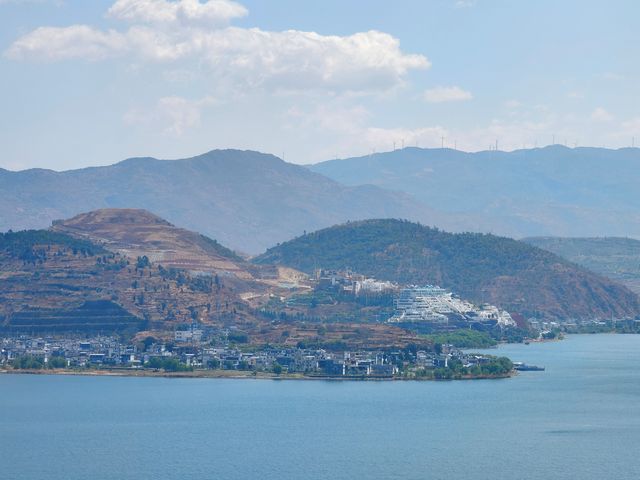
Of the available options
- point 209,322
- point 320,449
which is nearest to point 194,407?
point 320,449

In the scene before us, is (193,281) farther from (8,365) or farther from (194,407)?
(194,407)

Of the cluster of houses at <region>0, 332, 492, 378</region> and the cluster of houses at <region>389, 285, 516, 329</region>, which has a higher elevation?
the cluster of houses at <region>389, 285, 516, 329</region>

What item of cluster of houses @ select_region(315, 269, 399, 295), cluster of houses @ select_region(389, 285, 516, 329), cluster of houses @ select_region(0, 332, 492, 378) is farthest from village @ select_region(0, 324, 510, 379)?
cluster of houses @ select_region(315, 269, 399, 295)

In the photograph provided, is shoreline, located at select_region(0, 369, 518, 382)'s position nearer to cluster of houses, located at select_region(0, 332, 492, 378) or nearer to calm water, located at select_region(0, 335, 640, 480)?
cluster of houses, located at select_region(0, 332, 492, 378)

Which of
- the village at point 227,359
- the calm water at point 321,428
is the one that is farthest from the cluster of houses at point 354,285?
the calm water at point 321,428

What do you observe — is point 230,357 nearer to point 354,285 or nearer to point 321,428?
point 321,428
